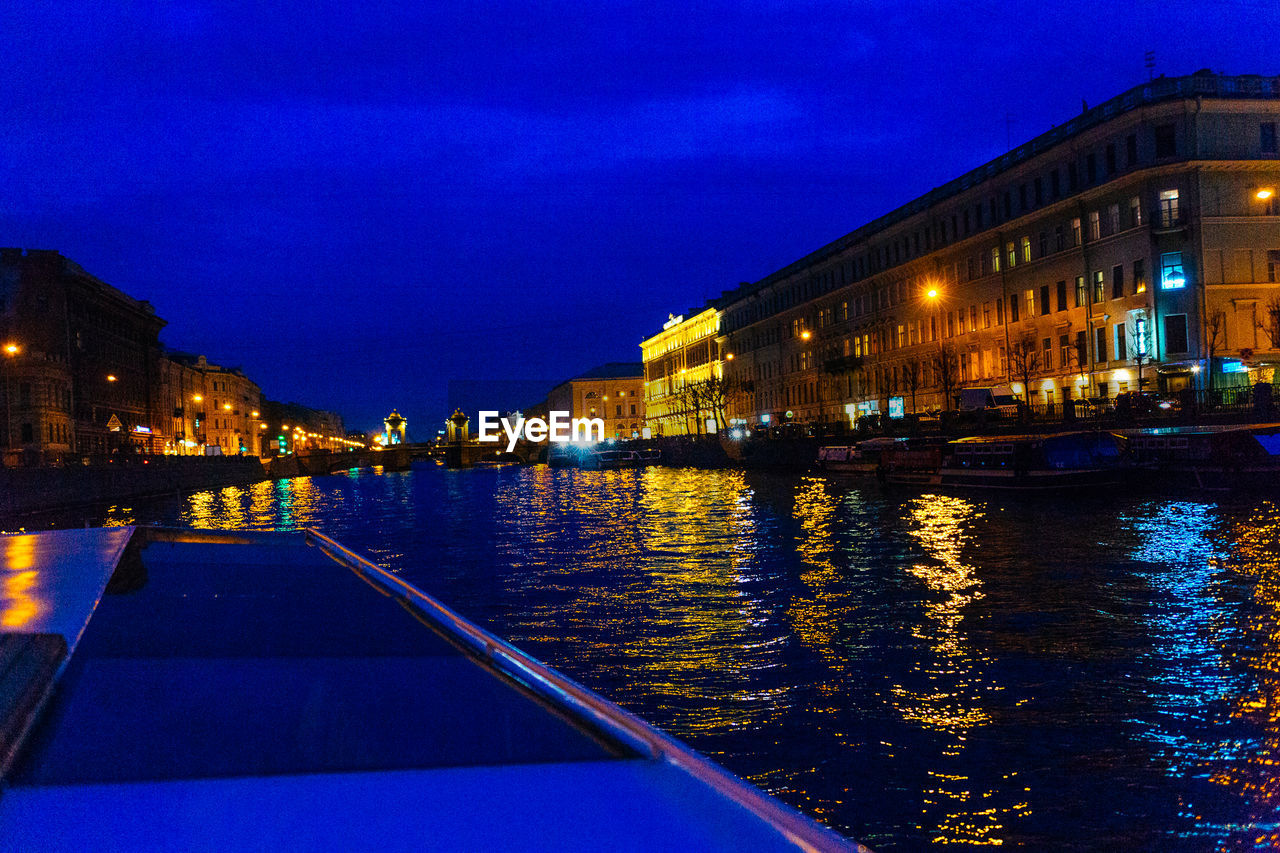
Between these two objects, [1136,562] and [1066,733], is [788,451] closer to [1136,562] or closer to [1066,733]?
[1136,562]

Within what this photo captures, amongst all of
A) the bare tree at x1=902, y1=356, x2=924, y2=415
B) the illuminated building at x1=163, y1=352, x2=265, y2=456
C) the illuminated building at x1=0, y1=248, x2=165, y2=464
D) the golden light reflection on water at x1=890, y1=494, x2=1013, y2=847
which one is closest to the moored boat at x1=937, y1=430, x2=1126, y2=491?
Result: the golden light reflection on water at x1=890, y1=494, x2=1013, y2=847

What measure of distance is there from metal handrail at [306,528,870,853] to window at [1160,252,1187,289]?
45241 mm

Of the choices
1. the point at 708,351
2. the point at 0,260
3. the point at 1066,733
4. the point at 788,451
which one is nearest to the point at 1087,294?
the point at 788,451

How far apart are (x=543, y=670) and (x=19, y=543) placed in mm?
5224

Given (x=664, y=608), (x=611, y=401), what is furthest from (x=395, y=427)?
(x=664, y=608)

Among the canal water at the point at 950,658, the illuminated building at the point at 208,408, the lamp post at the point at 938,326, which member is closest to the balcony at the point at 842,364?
the lamp post at the point at 938,326

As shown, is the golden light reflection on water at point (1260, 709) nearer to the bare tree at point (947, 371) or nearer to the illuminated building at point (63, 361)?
the bare tree at point (947, 371)

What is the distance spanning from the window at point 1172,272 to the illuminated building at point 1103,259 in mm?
53

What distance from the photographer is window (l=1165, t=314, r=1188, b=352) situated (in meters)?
42.7

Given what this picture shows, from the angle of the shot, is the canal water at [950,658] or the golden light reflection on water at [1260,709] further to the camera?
the canal water at [950,658]

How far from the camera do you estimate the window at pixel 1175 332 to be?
42.7 meters

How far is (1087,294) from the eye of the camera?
48.4 meters

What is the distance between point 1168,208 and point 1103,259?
158 inches

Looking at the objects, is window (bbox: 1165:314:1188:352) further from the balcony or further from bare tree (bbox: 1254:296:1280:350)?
the balcony
